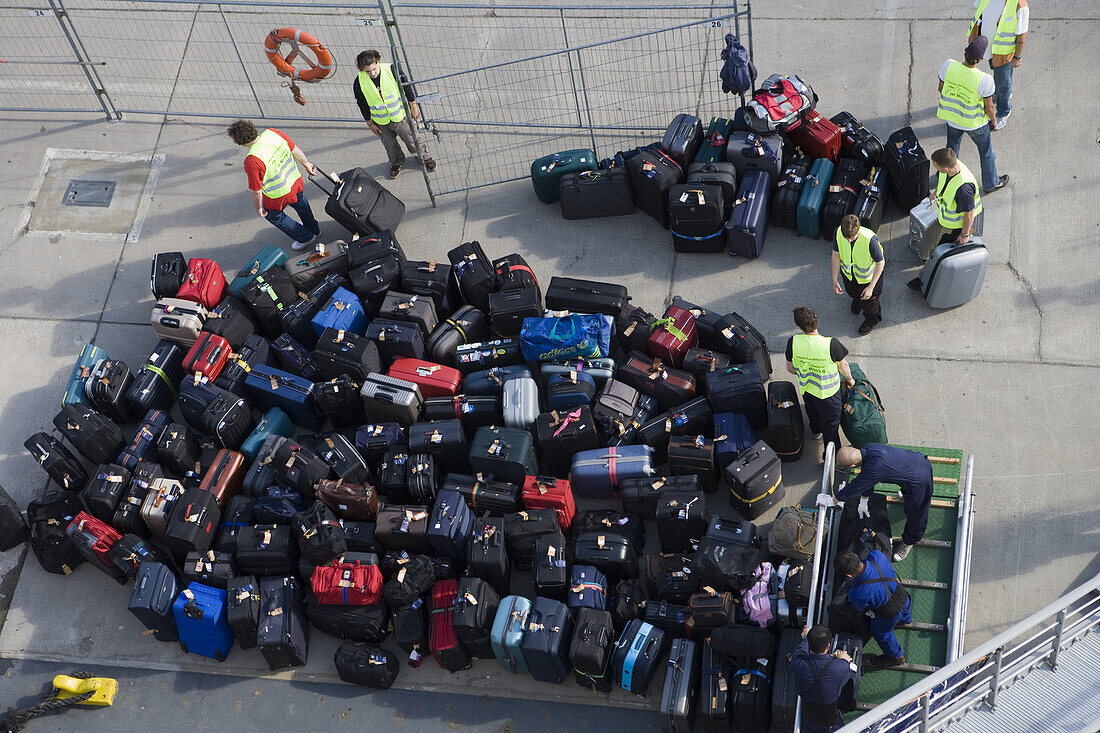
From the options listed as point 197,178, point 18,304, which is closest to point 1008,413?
point 197,178

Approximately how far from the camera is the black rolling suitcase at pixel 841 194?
38.2 feet

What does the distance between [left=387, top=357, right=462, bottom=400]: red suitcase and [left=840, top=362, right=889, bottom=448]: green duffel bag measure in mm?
3738

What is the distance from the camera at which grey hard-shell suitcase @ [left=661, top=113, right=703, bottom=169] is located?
1225 centimetres

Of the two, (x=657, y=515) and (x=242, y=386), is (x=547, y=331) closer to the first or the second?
(x=657, y=515)

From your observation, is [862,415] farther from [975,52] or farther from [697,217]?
[975,52]

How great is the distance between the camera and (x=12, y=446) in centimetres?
1156

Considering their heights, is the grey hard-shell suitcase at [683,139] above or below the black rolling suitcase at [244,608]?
above

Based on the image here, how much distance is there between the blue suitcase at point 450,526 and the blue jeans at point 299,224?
157 inches

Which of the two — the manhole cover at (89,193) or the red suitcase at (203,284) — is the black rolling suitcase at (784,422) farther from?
the manhole cover at (89,193)

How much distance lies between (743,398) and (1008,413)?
101 inches

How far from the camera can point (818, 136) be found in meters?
12.0

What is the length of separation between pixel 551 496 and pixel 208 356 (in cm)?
390

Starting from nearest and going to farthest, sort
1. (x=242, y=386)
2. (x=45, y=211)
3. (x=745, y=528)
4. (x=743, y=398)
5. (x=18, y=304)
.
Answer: (x=745, y=528), (x=743, y=398), (x=242, y=386), (x=18, y=304), (x=45, y=211)

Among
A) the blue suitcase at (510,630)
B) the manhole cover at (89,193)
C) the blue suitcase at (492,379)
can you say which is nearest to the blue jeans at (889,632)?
the blue suitcase at (510,630)
